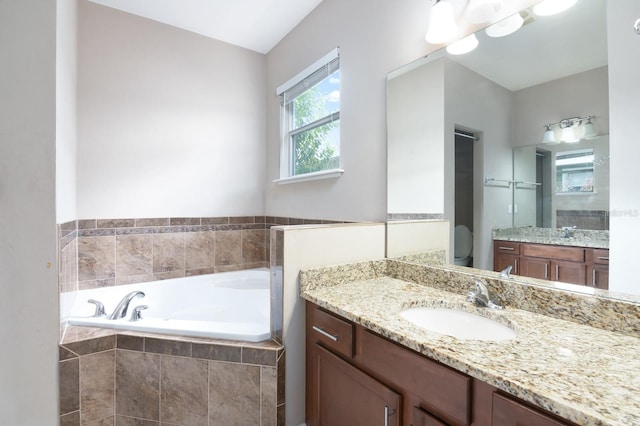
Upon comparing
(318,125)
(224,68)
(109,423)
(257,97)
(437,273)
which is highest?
(224,68)

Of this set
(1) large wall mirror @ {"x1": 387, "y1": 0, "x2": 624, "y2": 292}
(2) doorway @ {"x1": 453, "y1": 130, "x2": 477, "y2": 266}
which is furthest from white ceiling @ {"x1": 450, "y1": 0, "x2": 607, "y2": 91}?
(2) doorway @ {"x1": 453, "y1": 130, "x2": 477, "y2": 266}

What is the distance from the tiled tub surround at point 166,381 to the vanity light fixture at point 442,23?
1.64 meters

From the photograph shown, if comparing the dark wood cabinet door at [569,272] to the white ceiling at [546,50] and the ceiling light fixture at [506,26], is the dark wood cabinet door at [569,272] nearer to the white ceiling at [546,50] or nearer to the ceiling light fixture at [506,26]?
the white ceiling at [546,50]

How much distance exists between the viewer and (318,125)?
2.43 m

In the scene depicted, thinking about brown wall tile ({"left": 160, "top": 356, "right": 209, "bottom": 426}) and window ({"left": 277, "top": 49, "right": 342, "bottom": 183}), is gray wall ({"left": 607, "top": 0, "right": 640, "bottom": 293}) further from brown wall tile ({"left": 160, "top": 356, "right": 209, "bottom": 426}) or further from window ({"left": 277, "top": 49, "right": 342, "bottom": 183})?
brown wall tile ({"left": 160, "top": 356, "right": 209, "bottom": 426})

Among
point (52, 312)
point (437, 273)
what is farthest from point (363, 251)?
point (52, 312)

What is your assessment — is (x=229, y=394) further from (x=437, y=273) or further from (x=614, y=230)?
(x=614, y=230)

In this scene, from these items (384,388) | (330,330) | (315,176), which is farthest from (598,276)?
(315,176)

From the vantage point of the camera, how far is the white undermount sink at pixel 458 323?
1.07 metres

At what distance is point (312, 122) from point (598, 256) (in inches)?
79.1

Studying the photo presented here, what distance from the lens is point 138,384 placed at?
1506 millimetres

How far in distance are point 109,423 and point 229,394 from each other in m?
0.70

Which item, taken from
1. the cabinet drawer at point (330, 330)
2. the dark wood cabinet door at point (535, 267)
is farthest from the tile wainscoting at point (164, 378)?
the dark wood cabinet door at point (535, 267)

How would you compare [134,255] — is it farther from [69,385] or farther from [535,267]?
[535,267]
